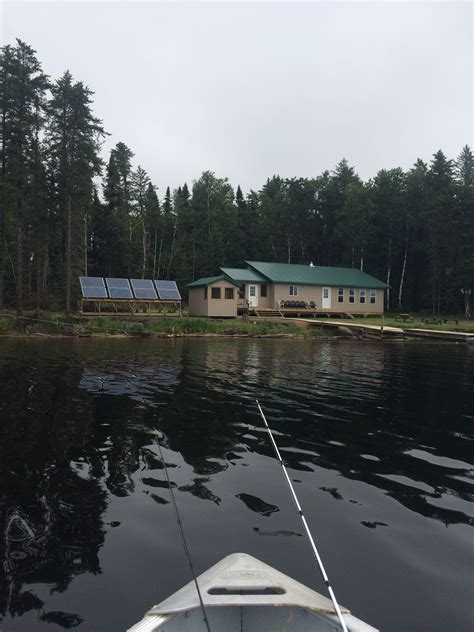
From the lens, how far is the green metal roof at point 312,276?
43.3 m

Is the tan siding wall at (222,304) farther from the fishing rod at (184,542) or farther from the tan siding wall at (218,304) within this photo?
the fishing rod at (184,542)

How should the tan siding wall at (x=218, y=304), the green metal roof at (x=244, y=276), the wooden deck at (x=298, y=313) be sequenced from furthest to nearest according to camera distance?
the green metal roof at (x=244, y=276)
the wooden deck at (x=298, y=313)
the tan siding wall at (x=218, y=304)

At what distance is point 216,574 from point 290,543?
1654 millimetres

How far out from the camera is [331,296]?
4544cm

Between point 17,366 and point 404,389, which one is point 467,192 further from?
point 17,366

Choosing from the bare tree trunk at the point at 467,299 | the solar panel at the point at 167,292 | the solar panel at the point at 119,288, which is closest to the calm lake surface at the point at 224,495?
the solar panel at the point at 119,288

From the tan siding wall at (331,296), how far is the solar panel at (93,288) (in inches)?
622

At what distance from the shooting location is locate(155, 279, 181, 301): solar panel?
37188 millimetres

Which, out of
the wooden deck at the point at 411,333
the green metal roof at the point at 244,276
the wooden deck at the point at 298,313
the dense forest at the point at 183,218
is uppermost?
the dense forest at the point at 183,218

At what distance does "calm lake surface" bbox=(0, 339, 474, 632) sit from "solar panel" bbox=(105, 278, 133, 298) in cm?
2230

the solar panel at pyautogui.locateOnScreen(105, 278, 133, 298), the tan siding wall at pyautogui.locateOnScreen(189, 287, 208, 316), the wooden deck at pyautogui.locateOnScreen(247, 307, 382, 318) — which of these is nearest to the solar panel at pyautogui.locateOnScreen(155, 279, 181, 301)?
the tan siding wall at pyautogui.locateOnScreen(189, 287, 208, 316)

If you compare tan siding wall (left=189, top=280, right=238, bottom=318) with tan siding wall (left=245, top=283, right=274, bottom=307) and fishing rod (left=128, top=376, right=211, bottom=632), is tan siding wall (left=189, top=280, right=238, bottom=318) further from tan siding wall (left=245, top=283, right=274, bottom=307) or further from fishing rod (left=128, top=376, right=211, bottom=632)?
fishing rod (left=128, top=376, right=211, bottom=632)

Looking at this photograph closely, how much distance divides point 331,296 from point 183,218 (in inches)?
1101

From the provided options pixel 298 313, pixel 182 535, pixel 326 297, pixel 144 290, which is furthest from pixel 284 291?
pixel 182 535
